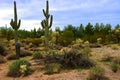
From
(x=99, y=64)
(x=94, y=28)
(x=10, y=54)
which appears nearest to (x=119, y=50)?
(x=99, y=64)

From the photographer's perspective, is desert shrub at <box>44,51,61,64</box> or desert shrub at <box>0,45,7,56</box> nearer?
desert shrub at <box>44,51,61,64</box>

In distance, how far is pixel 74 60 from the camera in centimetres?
1861

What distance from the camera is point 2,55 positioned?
2430 centimetres

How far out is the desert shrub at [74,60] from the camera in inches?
725

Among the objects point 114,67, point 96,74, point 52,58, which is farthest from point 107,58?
point 96,74

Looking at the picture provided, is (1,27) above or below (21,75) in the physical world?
above

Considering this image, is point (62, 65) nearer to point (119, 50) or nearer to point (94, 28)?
point (119, 50)

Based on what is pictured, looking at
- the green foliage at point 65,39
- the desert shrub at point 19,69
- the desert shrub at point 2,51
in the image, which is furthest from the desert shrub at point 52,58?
the green foliage at point 65,39

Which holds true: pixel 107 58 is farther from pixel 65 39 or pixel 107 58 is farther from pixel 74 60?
pixel 65 39

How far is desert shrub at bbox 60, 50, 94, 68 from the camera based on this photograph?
18.4 m

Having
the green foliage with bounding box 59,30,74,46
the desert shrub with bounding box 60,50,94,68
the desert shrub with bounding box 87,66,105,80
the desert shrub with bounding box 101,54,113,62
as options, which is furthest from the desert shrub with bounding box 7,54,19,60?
the desert shrub with bounding box 87,66,105,80

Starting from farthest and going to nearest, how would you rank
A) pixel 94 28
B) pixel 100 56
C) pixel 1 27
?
pixel 94 28 → pixel 1 27 → pixel 100 56

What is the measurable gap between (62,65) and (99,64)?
195 centimetres

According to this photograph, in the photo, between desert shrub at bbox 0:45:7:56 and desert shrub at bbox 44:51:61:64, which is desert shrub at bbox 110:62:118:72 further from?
desert shrub at bbox 0:45:7:56
